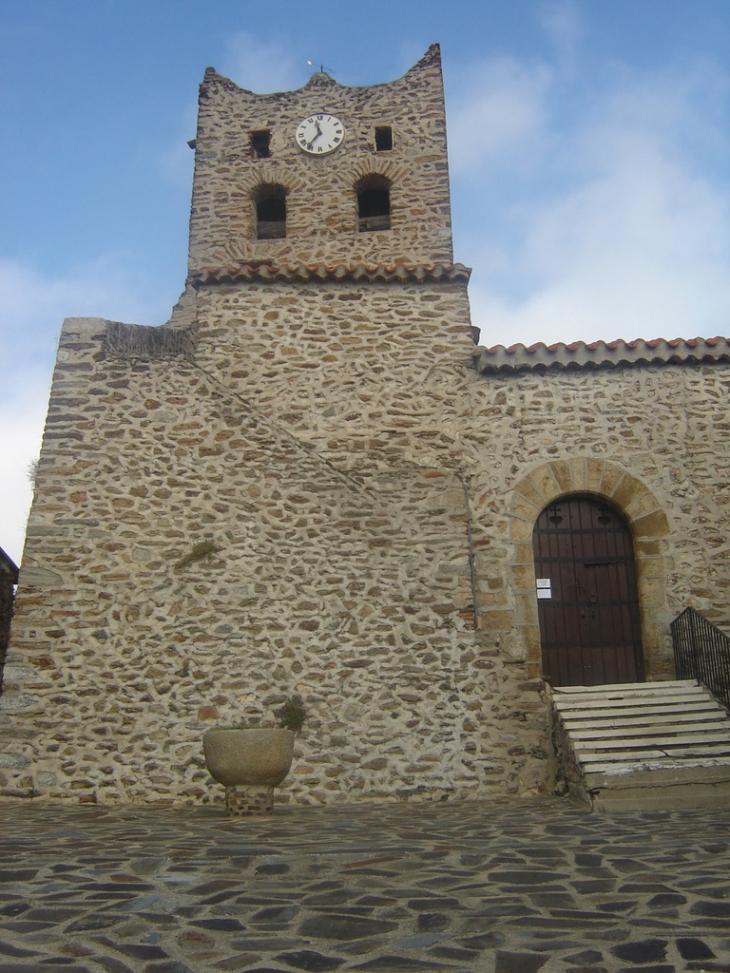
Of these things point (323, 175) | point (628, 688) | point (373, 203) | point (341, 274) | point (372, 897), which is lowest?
point (372, 897)

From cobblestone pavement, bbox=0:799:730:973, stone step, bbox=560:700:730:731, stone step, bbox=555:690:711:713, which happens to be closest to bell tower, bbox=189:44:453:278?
stone step, bbox=555:690:711:713

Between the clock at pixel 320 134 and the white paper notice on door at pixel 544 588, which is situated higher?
the clock at pixel 320 134

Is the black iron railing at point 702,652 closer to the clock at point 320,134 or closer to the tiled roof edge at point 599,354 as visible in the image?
the tiled roof edge at point 599,354

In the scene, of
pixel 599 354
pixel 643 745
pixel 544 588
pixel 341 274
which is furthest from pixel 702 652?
pixel 341 274

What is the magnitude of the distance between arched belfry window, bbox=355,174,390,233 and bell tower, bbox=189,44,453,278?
0.02 m

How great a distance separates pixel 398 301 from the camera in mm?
10711

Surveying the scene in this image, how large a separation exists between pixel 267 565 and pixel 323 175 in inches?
299

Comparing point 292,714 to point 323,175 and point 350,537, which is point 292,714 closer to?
point 350,537

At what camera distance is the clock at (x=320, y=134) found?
45.6 ft

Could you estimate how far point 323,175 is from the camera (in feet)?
44.7

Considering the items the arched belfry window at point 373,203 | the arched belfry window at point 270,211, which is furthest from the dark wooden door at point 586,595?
the arched belfry window at point 270,211

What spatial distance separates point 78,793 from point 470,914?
5974 millimetres

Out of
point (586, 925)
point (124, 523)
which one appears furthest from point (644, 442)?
point (586, 925)

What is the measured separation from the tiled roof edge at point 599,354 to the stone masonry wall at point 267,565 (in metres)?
0.45
